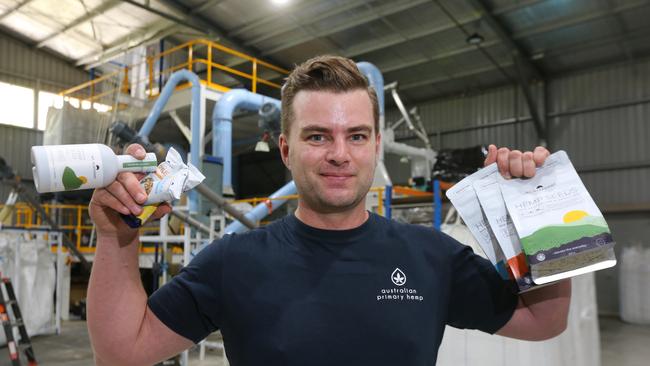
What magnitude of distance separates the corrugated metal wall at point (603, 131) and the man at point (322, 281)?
1089cm

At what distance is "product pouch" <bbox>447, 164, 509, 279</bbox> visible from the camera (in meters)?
1.53

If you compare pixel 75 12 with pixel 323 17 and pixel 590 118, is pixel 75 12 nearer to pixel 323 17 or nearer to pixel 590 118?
pixel 323 17

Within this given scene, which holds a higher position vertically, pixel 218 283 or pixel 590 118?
pixel 590 118

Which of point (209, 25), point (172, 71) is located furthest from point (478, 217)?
point (209, 25)

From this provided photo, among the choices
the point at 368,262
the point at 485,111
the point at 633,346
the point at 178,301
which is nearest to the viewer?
the point at 178,301

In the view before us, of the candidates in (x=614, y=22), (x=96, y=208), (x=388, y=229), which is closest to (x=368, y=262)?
(x=388, y=229)

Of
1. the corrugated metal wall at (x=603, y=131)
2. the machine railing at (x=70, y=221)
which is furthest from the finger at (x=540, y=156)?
the corrugated metal wall at (x=603, y=131)

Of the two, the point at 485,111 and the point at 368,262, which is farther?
the point at 485,111

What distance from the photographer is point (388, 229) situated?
65.4 inches

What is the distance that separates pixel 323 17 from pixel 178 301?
10.3 meters

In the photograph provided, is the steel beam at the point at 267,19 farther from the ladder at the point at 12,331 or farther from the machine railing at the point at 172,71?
the ladder at the point at 12,331

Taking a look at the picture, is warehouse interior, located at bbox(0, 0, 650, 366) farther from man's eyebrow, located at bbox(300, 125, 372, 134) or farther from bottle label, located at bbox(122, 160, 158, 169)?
bottle label, located at bbox(122, 160, 158, 169)

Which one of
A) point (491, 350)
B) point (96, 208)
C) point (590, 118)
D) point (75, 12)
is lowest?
point (491, 350)

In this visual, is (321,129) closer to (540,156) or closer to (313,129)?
(313,129)
